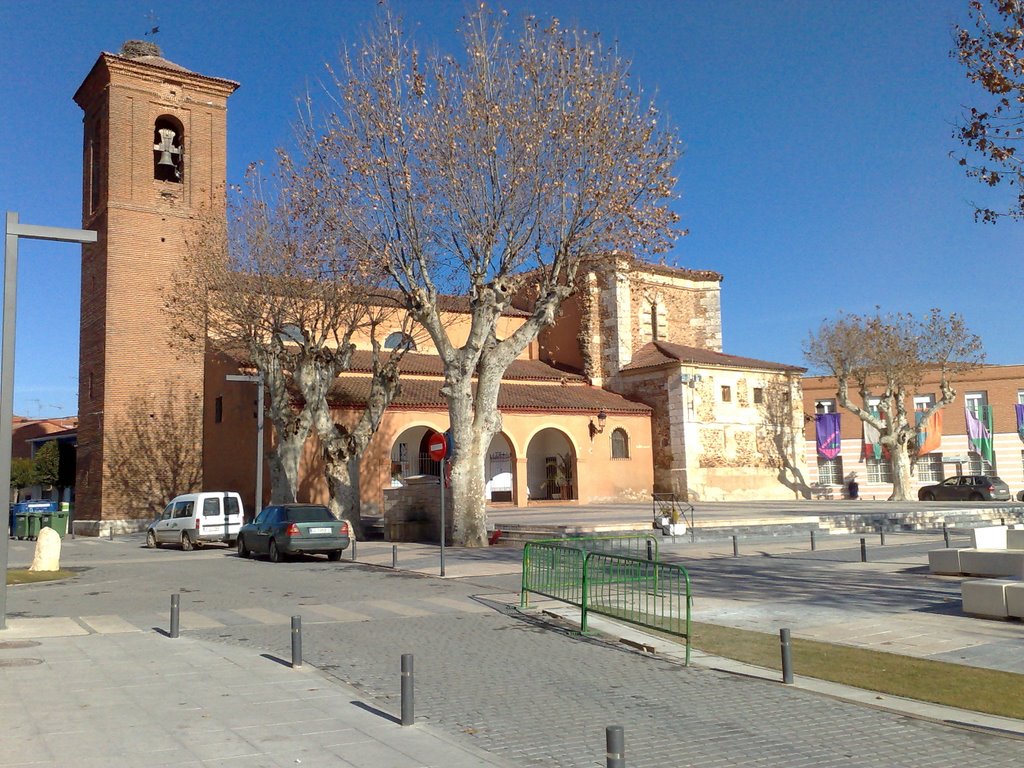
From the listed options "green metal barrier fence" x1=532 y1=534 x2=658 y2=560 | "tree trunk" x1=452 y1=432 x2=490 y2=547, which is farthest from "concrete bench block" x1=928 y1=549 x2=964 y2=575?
"tree trunk" x1=452 y1=432 x2=490 y2=547

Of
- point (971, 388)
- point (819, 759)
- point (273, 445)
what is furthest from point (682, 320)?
point (819, 759)

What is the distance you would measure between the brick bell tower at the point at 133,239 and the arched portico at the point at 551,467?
49.7 ft

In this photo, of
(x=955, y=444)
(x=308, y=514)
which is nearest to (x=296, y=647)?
(x=308, y=514)

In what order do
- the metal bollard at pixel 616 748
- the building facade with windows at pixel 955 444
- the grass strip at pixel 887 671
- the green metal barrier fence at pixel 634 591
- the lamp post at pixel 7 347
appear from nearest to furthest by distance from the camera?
the metal bollard at pixel 616 748 → the grass strip at pixel 887 671 → the green metal barrier fence at pixel 634 591 → the lamp post at pixel 7 347 → the building facade with windows at pixel 955 444

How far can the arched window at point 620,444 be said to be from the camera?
3969 cm

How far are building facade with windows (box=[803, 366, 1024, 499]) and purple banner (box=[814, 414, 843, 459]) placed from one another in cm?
71

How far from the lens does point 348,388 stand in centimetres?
3344

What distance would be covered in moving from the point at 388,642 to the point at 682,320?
3807 centimetres

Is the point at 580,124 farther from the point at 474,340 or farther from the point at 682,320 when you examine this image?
the point at 682,320

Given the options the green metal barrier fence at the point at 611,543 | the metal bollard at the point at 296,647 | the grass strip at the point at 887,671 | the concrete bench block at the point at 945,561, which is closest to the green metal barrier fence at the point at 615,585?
the green metal barrier fence at the point at 611,543

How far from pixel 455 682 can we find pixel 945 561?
11.2m

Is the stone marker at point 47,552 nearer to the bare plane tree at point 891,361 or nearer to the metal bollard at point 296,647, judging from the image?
the metal bollard at point 296,647

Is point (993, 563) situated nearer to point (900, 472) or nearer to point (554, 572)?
point (554, 572)

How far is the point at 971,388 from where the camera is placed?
164 ft
